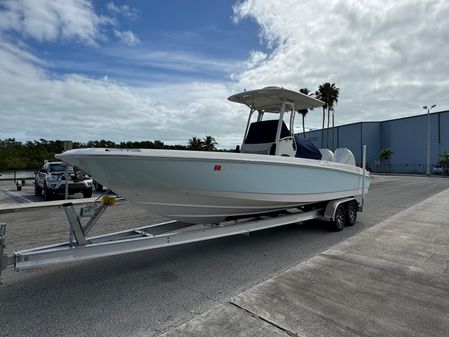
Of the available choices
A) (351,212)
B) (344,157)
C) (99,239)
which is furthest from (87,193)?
(351,212)

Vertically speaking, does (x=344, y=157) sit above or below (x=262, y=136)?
below

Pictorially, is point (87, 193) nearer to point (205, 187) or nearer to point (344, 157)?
point (344, 157)

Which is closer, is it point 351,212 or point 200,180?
point 200,180

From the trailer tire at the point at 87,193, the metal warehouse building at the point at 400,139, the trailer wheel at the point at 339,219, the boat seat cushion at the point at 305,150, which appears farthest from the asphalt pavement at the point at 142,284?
the metal warehouse building at the point at 400,139

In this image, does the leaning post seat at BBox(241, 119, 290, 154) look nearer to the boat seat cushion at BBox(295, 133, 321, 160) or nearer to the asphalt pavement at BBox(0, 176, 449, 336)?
the boat seat cushion at BBox(295, 133, 321, 160)

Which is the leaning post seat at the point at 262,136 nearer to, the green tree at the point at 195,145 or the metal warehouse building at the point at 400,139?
the green tree at the point at 195,145

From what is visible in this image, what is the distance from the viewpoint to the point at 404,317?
3033mm

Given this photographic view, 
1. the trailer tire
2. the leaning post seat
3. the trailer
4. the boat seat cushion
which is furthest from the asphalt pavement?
the trailer tire

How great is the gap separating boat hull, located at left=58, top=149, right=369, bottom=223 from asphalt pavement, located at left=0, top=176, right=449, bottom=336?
71 centimetres

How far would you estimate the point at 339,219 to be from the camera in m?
6.75

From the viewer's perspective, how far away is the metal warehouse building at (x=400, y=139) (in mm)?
53700

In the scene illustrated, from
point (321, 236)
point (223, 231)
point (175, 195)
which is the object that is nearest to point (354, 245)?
point (321, 236)

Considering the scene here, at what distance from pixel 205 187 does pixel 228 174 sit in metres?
0.37

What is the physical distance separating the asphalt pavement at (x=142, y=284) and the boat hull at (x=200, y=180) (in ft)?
2.31
